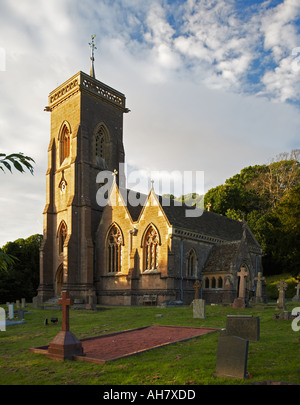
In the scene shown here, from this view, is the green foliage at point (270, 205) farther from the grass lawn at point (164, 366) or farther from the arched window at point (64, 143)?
the grass lawn at point (164, 366)

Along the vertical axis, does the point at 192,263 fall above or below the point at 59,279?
above

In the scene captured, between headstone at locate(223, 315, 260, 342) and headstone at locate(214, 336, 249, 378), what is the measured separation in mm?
3912

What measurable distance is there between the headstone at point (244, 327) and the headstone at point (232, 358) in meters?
3.91

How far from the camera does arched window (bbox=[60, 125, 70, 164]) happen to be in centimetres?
4438

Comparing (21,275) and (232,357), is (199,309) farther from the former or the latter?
(21,275)

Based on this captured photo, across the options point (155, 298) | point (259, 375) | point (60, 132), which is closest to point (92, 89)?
point (60, 132)

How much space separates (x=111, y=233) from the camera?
39312mm

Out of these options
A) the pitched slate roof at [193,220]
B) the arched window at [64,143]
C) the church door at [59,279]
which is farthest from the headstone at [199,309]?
the arched window at [64,143]

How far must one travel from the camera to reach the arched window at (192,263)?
116 feet

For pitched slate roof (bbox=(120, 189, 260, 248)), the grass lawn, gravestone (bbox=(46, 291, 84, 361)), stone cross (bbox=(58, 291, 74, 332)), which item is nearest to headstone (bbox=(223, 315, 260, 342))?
the grass lawn

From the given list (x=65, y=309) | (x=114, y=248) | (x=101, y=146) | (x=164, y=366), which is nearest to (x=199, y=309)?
A: (x=65, y=309)

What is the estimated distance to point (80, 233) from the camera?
4028cm

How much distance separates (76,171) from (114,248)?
9.02 metres
